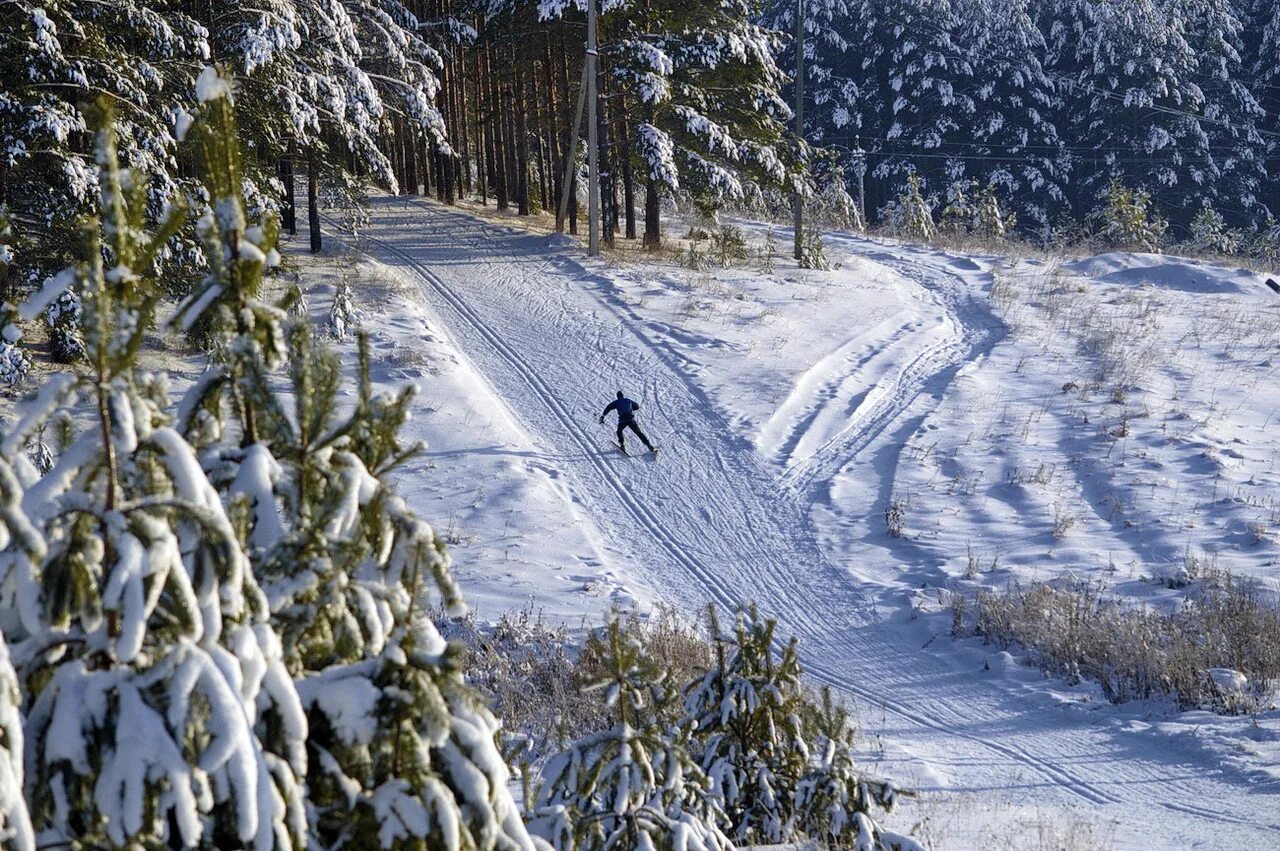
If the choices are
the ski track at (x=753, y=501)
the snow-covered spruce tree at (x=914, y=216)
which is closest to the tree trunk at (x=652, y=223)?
the ski track at (x=753, y=501)

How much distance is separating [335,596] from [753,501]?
38.9ft

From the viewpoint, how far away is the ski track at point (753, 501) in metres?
7.89

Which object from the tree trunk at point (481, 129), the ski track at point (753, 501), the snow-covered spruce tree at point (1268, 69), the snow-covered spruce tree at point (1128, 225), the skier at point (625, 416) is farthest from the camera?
the snow-covered spruce tree at point (1268, 69)

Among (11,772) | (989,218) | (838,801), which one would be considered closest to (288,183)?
(838,801)

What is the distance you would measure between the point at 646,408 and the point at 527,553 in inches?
218

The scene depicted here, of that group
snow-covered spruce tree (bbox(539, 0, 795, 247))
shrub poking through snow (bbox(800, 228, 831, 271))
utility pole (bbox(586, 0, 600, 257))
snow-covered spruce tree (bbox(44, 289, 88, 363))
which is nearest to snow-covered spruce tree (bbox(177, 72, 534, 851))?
snow-covered spruce tree (bbox(44, 289, 88, 363))

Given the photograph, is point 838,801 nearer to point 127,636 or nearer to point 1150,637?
point 127,636

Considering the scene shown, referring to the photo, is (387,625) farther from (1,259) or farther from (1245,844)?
(1245,844)

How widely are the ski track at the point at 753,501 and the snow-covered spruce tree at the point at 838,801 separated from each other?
2515 mm

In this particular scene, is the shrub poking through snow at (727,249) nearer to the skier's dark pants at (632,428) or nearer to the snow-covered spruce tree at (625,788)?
the skier's dark pants at (632,428)

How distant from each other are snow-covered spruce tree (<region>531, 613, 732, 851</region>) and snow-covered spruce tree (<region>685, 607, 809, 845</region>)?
751 millimetres

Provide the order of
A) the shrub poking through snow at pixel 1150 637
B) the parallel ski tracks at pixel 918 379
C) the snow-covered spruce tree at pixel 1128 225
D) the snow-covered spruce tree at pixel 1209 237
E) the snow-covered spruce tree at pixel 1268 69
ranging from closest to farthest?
the shrub poking through snow at pixel 1150 637 < the parallel ski tracks at pixel 918 379 < the snow-covered spruce tree at pixel 1128 225 < the snow-covered spruce tree at pixel 1209 237 < the snow-covered spruce tree at pixel 1268 69

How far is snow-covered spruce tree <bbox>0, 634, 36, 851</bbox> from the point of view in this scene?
1889 millimetres

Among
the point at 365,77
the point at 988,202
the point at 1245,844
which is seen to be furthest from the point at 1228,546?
the point at 988,202
